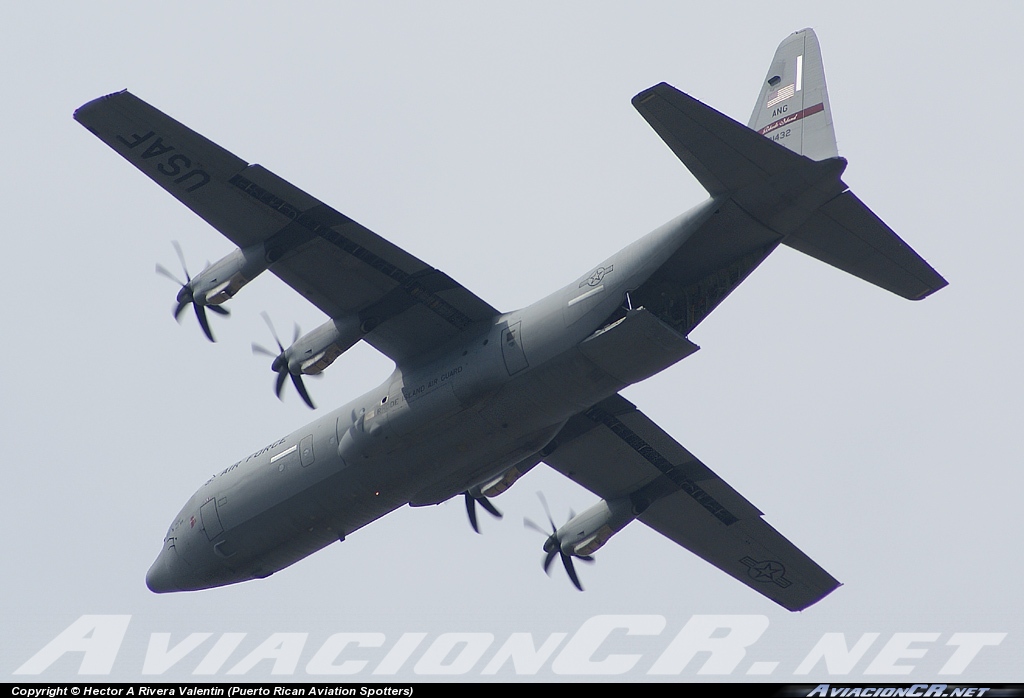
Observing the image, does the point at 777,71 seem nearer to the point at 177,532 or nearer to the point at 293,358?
the point at 293,358

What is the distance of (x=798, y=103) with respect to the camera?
29938 millimetres

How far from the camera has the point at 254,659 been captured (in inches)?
1161

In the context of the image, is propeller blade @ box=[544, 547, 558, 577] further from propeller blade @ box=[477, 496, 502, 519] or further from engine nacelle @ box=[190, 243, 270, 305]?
engine nacelle @ box=[190, 243, 270, 305]

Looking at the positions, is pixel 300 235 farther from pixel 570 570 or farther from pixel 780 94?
pixel 570 570

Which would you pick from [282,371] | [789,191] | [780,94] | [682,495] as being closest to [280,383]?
[282,371]

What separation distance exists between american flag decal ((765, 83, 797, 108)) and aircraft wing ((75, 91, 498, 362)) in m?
7.18

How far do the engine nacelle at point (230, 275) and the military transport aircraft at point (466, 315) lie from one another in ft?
0.11

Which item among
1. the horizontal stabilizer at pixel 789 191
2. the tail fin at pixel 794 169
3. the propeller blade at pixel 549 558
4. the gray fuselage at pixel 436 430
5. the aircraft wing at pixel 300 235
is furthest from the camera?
the propeller blade at pixel 549 558

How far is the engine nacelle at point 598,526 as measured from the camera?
36.0 meters

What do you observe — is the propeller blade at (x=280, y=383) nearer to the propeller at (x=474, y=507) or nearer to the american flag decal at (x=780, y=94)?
the propeller at (x=474, y=507)

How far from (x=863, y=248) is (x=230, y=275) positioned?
12.7 m

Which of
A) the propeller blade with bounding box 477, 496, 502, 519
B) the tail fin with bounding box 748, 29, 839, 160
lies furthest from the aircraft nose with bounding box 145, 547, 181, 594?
the tail fin with bounding box 748, 29, 839, 160

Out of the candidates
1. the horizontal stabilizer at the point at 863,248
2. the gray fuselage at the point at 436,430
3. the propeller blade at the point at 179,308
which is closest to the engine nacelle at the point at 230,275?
the propeller blade at the point at 179,308

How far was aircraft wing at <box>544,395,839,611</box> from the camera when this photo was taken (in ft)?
114
